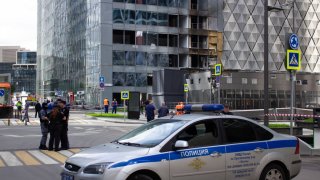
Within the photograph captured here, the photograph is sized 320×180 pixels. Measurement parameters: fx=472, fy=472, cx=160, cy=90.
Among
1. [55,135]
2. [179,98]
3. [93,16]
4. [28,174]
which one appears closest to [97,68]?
[93,16]

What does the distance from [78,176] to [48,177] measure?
3742mm

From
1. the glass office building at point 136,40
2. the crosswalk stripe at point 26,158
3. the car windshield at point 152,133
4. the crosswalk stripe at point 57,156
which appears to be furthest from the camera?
the glass office building at point 136,40

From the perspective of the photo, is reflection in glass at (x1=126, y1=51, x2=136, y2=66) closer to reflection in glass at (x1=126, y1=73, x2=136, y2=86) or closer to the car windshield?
reflection in glass at (x1=126, y1=73, x2=136, y2=86)

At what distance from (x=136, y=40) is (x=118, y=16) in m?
4.75

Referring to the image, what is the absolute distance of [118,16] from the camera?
73.6 meters

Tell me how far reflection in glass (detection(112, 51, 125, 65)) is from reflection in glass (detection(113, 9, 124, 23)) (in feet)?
16.3

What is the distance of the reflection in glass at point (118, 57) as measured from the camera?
73250 millimetres

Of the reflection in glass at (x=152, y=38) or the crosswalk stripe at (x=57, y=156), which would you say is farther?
the reflection in glass at (x=152, y=38)

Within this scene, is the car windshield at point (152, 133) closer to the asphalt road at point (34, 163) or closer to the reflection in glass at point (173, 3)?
the asphalt road at point (34, 163)

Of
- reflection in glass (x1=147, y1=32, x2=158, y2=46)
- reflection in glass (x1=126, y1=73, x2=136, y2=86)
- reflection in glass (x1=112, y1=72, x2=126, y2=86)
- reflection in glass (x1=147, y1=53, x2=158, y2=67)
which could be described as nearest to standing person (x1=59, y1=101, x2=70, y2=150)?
reflection in glass (x1=112, y1=72, x2=126, y2=86)

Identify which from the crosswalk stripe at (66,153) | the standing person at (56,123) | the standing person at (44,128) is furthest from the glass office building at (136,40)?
the crosswalk stripe at (66,153)

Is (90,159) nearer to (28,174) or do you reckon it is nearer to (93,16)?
(28,174)

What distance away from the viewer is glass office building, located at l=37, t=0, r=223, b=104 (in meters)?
72.8

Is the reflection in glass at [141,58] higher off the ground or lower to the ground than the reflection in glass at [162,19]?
lower
